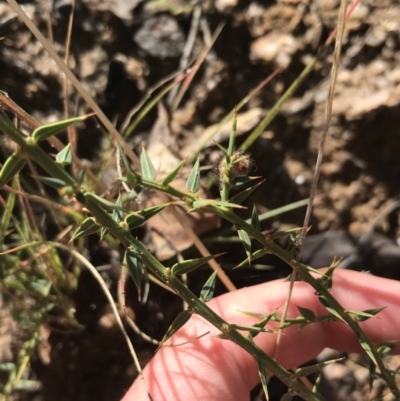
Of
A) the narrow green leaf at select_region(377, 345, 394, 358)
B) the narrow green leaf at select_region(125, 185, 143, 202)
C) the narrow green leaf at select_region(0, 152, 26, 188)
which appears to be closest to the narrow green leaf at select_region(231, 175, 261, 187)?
the narrow green leaf at select_region(125, 185, 143, 202)

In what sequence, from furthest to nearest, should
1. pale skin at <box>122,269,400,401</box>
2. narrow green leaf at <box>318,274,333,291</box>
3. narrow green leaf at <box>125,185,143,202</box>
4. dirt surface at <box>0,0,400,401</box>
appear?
1. dirt surface at <box>0,0,400,401</box>
2. pale skin at <box>122,269,400,401</box>
3. narrow green leaf at <box>318,274,333,291</box>
4. narrow green leaf at <box>125,185,143,202</box>

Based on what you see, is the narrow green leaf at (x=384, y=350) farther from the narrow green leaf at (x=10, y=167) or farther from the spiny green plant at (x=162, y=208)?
the narrow green leaf at (x=10, y=167)

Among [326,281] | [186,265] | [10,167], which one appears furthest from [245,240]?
[10,167]

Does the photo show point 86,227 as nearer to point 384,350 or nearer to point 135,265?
point 135,265

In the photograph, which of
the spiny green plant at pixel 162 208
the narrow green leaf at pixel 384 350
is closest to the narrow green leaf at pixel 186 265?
the spiny green plant at pixel 162 208

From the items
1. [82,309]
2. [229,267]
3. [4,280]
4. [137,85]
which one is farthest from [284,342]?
[137,85]

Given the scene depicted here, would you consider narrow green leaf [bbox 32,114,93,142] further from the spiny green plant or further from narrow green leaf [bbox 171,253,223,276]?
narrow green leaf [bbox 171,253,223,276]
